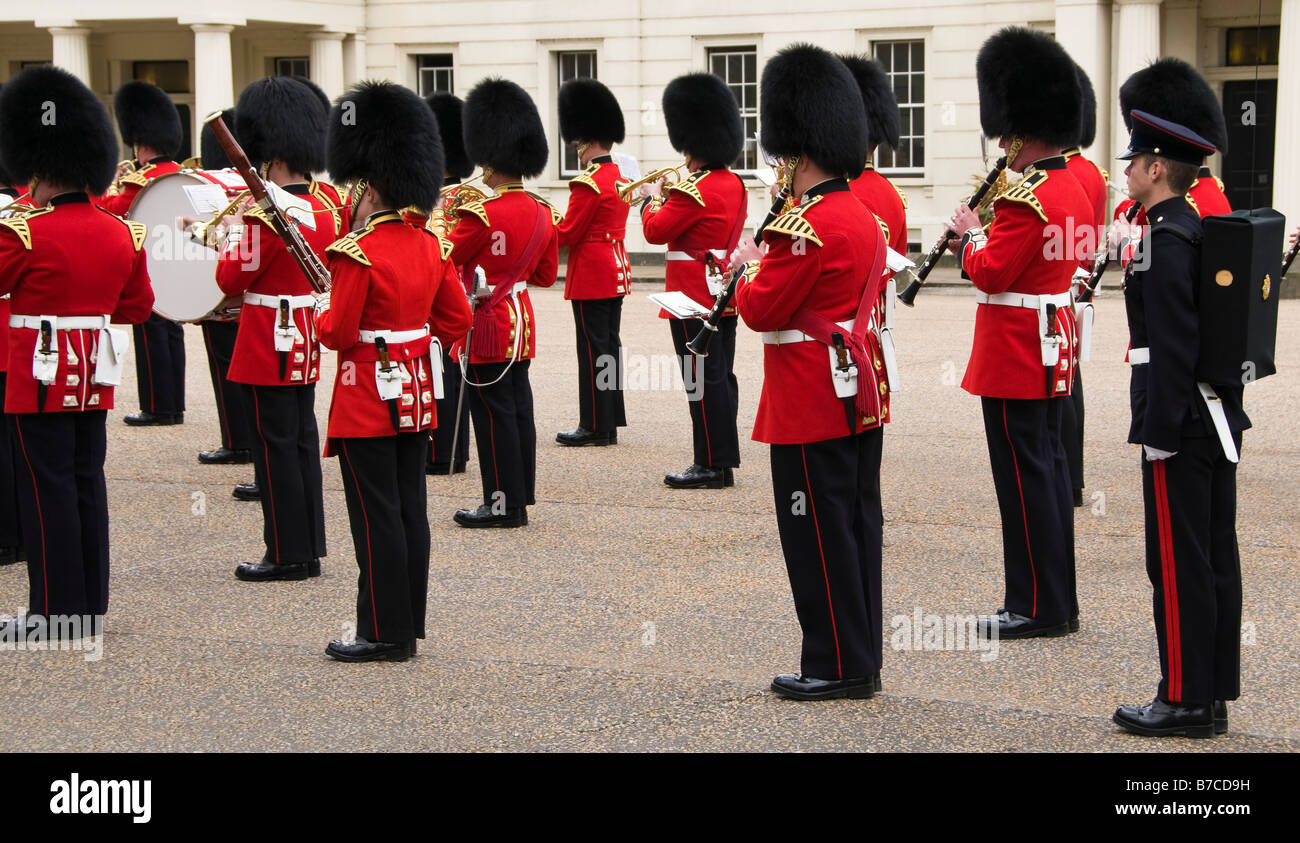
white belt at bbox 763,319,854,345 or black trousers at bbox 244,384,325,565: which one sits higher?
white belt at bbox 763,319,854,345

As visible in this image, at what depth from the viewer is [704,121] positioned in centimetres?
909

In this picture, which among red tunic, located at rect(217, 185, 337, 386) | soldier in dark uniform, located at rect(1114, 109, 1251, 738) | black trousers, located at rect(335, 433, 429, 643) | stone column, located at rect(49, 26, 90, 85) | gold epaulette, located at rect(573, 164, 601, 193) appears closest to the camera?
soldier in dark uniform, located at rect(1114, 109, 1251, 738)

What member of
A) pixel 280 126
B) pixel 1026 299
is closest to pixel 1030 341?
pixel 1026 299

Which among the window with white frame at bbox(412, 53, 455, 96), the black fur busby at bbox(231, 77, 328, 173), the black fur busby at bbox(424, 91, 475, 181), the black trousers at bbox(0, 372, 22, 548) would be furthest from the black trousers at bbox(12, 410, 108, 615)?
the window with white frame at bbox(412, 53, 455, 96)

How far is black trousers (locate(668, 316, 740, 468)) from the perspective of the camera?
27.6 feet

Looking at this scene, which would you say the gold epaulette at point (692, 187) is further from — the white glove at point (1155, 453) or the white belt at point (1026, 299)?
the white glove at point (1155, 453)

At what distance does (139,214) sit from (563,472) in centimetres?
243

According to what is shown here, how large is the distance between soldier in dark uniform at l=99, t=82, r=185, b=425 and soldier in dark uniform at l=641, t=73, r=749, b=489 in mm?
3028

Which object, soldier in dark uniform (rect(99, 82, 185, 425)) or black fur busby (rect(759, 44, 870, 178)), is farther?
soldier in dark uniform (rect(99, 82, 185, 425))

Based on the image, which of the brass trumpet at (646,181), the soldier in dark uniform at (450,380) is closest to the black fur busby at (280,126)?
the soldier in dark uniform at (450,380)

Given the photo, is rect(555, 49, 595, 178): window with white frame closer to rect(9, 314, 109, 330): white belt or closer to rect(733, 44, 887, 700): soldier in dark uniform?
rect(9, 314, 109, 330): white belt

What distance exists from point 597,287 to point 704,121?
116 cm

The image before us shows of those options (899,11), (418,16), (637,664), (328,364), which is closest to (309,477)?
(637,664)

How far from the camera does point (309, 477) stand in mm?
6781
